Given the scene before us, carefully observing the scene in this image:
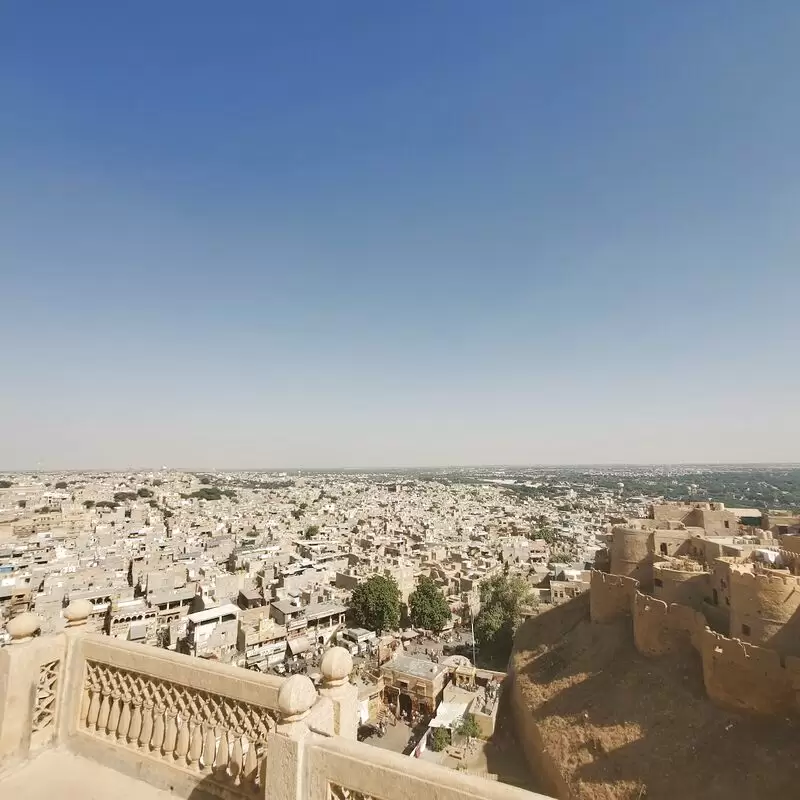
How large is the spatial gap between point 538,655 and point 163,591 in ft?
89.1

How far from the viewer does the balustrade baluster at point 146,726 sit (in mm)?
4809

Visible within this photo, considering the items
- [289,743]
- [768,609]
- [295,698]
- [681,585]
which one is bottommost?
[681,585]

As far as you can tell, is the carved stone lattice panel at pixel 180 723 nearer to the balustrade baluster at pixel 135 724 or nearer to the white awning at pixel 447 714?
the balustrade baluster at pixel 135 724

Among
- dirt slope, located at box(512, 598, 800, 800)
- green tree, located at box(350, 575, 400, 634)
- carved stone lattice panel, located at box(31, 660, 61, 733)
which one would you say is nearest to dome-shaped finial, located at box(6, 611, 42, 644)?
carved stone lattice panel, located at box(31, 660, 61, 733)

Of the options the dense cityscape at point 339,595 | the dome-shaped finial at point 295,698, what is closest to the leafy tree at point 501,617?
the dense cityscape at point 339,595

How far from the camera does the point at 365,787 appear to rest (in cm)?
335

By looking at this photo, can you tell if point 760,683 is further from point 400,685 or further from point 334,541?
point 334,541

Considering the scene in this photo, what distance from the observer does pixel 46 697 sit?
207 inches

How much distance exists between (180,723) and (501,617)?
1204 inches

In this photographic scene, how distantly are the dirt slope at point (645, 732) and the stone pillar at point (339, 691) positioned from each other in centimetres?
1461

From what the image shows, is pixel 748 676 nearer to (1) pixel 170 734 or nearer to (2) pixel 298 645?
(1) pixel 170 734

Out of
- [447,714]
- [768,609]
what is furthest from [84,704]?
[447,714]

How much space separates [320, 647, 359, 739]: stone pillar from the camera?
13.3 feet

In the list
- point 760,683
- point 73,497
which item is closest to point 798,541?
point 760,683
